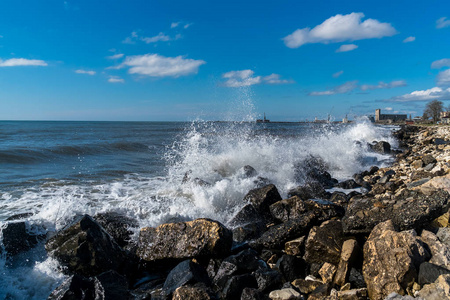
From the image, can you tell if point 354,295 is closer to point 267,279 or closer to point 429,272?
point 429,272

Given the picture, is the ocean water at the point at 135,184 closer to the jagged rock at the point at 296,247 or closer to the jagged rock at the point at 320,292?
the jagged rock at the point at 296,247

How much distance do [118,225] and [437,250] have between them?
473 cm

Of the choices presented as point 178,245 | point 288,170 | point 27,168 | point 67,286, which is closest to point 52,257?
point 67,286

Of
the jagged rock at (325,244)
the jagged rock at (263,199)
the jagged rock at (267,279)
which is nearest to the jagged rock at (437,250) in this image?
the jagged rock at (325,244)

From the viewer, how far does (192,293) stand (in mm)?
3287

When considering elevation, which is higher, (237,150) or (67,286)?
(237,150)

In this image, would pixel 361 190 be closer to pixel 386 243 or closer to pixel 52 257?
pixel 386 243

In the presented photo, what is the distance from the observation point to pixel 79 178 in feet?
33.6

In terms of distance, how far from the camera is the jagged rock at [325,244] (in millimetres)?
3980

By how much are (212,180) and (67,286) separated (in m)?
5.86

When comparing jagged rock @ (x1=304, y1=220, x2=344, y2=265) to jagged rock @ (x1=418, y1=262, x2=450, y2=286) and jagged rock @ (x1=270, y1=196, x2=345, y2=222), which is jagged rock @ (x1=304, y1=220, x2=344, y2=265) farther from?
jagged rock @ (x1=418, y1=262, x2=450, y2=286)

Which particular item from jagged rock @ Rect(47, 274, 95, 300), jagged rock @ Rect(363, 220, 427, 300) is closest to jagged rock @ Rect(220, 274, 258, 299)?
jagged rock @ Rect(363, 220, 427, 300)

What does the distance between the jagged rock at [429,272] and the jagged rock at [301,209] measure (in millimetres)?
1971

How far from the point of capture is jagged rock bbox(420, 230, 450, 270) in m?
3.21
